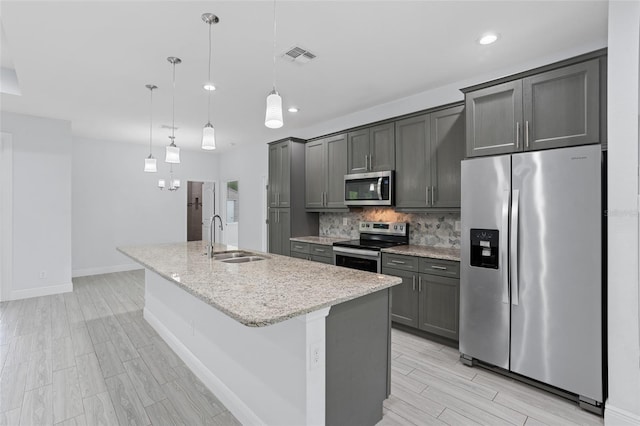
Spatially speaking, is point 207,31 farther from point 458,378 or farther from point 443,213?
point 458,378

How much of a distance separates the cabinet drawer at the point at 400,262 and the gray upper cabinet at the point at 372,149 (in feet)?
3.61

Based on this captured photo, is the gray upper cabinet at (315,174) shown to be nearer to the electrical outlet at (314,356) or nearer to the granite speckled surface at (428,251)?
the granite speckled surface at (428,251)

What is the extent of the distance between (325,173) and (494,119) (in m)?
2.48

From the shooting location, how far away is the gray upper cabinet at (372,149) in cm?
384

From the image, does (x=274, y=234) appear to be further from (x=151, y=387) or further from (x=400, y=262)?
(x=151, y=387)

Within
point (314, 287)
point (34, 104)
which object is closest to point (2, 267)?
point (34, 104)

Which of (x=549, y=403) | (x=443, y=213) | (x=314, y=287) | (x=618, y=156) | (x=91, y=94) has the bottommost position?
(x=549, y=403)

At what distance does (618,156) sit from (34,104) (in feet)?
20.5

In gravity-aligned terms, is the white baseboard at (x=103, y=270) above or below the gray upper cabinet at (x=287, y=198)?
below

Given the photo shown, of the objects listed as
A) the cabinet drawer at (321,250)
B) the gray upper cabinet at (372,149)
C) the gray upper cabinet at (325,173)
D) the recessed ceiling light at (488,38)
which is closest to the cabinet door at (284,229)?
the gray upper cabinet at (325,173)

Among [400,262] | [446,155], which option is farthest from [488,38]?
[400,262]

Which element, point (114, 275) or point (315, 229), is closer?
point (315, 229)

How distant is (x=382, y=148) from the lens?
392 cm

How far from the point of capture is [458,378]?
8.30 feet
